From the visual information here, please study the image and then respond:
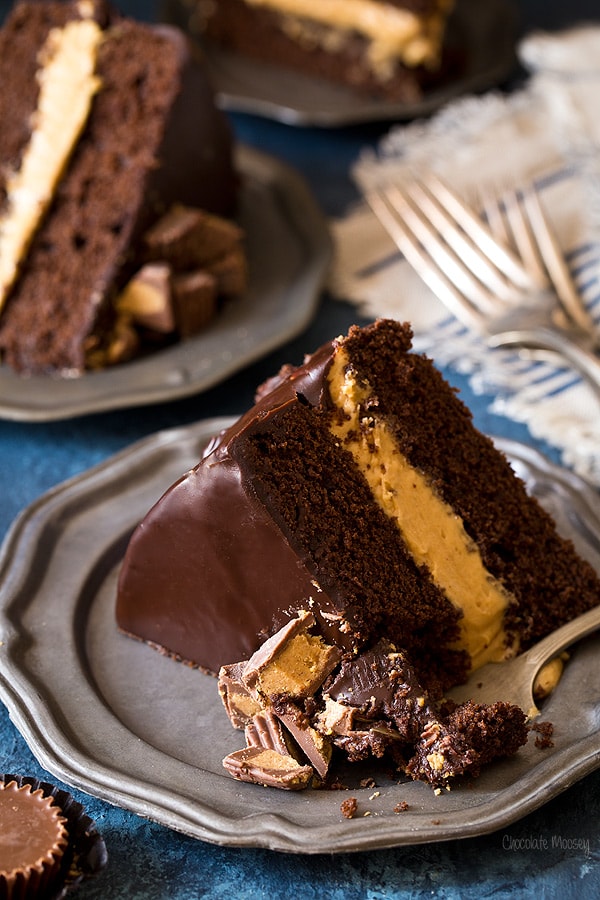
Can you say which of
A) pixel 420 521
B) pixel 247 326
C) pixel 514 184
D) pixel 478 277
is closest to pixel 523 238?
pixel 478 277

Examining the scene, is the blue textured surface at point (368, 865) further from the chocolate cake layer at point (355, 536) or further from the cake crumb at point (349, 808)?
the chocolate cake layer at point (355, 536)

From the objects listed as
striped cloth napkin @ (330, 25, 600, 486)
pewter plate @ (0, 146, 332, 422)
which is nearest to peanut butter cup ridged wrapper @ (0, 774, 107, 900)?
pewter plate @ (0, 146, 332, 422)

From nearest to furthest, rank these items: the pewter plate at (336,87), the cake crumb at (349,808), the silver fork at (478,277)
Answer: the cake crumb at (349,808), the silver fork at (478,277), the pewter plate at (336,87)

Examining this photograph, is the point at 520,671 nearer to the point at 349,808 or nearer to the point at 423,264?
the point at 349,808

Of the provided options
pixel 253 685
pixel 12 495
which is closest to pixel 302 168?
pixel 12 495

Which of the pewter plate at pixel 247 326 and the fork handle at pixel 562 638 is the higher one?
the pewter plate at pixel 247 326

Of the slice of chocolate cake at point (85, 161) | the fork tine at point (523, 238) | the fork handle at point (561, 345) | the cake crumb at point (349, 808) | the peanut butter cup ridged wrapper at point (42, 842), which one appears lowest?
the fork handle at point (561, 345)

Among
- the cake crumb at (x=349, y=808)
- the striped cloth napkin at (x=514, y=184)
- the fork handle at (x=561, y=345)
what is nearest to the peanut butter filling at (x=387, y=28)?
the striped cloth napkin at (x=514, y=184)
